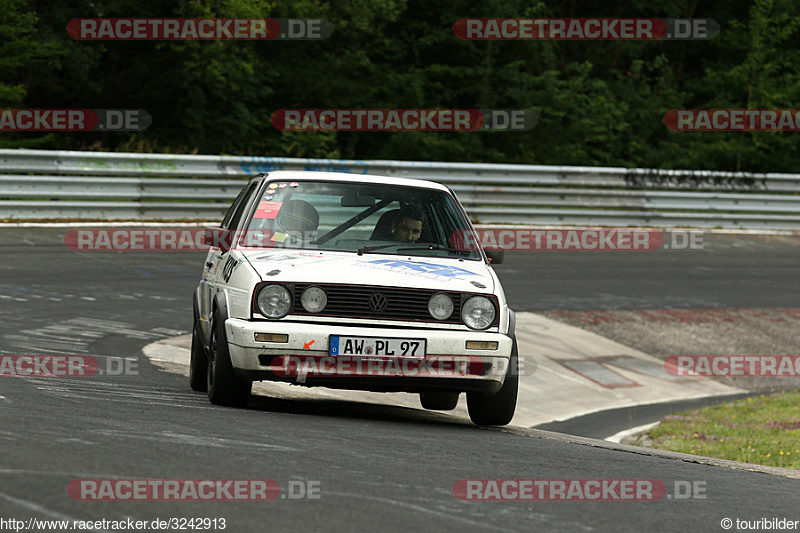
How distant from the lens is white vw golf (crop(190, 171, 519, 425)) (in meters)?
7.44

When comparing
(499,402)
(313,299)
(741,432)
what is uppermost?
(313,299)

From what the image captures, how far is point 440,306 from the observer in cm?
764

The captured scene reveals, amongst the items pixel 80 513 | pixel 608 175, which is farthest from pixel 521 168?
pixel 80 513

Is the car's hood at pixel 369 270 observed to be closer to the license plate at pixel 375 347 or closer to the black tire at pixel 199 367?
the license plate at pixel 375 347

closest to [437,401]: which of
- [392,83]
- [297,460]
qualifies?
[297,460]

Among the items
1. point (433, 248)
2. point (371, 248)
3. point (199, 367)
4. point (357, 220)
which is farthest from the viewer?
point (199, 367)

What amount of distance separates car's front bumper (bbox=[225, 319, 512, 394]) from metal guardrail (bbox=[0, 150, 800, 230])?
11.9m

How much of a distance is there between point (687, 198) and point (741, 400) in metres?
11.0

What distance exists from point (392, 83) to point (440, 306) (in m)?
25.6

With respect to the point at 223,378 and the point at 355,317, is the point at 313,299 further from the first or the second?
the point at 223,378

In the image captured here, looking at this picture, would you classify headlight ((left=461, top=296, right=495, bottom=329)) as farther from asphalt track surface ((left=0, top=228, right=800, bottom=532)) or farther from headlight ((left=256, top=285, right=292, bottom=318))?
headlight ((left=256, top=285, right=292, bottom=318))

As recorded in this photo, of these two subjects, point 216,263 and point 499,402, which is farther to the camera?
point 216,263

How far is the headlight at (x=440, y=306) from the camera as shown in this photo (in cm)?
762

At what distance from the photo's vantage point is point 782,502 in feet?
19.4
